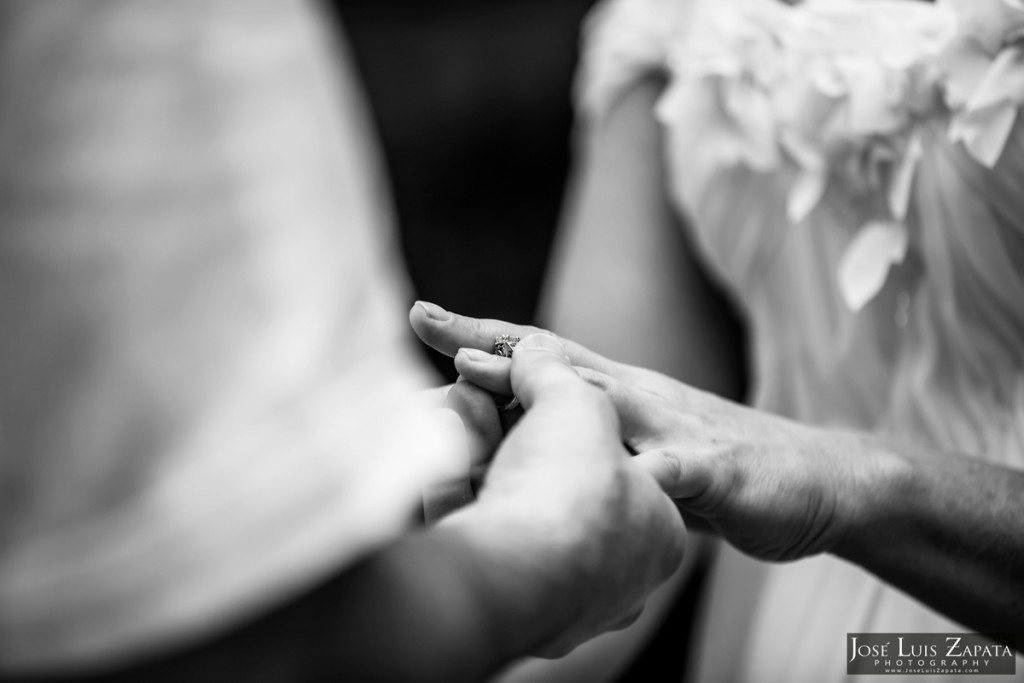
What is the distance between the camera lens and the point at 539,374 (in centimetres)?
46

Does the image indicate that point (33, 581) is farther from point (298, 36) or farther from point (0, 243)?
point (298, 36)

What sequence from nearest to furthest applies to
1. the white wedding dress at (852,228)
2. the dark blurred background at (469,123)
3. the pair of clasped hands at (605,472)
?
1. the pair of clasped hands at (605,472)
2. the white wedding dress at (852,228)
3. the dark blurred background at (469,123)

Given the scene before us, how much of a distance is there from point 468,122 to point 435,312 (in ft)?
3.62

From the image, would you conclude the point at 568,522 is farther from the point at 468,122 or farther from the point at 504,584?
the point at 468,122

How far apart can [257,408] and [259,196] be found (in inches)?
2.9

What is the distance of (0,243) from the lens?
27 centimetres

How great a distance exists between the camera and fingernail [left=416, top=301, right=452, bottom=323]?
0.50 meters

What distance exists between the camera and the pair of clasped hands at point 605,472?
39cm

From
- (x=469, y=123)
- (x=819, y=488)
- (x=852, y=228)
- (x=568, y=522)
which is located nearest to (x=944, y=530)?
(x=819, y=488)

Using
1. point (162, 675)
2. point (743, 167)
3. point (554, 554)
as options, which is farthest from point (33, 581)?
point (743, 167)

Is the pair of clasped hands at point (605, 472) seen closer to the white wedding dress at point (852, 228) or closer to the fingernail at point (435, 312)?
the fingernail at point (435, 312)

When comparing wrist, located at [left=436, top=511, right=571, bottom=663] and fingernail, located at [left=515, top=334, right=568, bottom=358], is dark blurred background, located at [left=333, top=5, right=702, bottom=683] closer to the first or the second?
fingernail, located at [left=515, top=334, right=568, bottom=358]

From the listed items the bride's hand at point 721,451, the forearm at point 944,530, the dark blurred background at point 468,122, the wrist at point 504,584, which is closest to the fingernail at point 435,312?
the bride's hand at point 721,451

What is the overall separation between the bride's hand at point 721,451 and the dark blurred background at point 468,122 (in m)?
0.99
